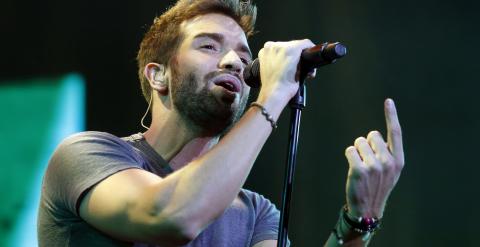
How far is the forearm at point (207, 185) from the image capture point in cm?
151

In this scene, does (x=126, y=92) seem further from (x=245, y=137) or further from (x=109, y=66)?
(x=245, y=137)

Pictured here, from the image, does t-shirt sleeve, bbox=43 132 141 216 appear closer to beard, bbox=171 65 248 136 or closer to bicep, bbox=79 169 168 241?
bicep, bbox=79 169 168 241

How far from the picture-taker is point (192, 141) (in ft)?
7.42

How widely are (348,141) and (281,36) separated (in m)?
0.71

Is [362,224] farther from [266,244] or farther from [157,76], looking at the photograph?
[157,76]

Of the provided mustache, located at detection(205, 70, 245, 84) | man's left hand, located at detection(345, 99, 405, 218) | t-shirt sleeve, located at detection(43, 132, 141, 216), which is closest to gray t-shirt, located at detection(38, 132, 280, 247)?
t-shirt sleeve, located at detection(43, 132, 141, 216)

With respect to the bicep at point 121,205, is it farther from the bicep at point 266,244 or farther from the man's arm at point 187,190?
the bicep at point 266,244

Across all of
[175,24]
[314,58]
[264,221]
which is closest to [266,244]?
[264,221]

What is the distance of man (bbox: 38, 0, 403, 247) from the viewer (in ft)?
5.07

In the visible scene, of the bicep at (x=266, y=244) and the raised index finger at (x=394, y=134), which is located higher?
the raised index finger at (x=394, y=134)

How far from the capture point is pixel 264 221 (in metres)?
2.30

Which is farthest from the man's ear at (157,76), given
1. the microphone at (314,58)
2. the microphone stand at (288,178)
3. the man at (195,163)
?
the microphone stand at (288,178)

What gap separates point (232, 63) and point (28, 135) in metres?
1.51

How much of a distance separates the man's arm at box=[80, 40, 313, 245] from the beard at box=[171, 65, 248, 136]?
45cm
